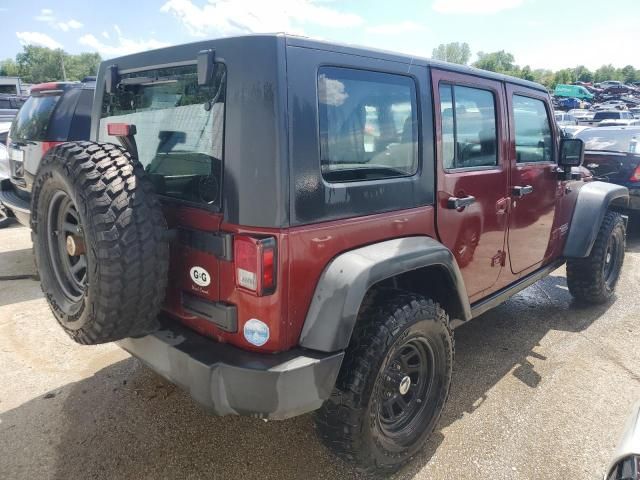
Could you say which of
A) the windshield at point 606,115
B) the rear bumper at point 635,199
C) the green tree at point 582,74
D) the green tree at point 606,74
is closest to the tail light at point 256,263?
the rear bumper at point 635,199

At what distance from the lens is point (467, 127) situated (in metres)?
2.72

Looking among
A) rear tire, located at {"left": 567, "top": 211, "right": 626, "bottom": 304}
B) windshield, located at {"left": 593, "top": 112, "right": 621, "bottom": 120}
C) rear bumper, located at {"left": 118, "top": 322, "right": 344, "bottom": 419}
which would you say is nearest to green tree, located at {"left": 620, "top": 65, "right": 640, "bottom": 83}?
windshield, located at {"left": 593, "top": 112, "right": 621, "bottom": 120}

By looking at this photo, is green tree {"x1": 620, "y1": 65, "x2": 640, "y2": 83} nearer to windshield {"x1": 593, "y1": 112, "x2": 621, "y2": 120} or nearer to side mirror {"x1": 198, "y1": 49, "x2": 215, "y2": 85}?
windshield {"x1": 593, "y1": 112, "x2": 621, "y2": 120}

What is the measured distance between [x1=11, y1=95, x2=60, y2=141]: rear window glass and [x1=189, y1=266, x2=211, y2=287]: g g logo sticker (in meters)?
3.47

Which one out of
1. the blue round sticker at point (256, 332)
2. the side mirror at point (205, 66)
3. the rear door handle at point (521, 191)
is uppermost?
the side mirror at point (205, 66)

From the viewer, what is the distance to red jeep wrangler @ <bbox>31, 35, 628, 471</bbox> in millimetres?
1780

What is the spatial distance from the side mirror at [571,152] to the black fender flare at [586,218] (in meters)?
0.55

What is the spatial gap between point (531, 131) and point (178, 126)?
103 inches

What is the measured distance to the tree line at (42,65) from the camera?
9600 cm

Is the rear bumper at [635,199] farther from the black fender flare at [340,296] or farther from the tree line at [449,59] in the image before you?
the tree line at [449,59]

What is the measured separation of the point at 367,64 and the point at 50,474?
2.44 metres

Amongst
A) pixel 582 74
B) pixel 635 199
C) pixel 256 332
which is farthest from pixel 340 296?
pixel 582 74

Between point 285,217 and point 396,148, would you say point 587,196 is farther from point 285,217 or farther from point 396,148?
point 285,217

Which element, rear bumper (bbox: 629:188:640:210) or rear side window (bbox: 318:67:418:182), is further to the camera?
rear bumper (bbox: 629:188:640:210)
